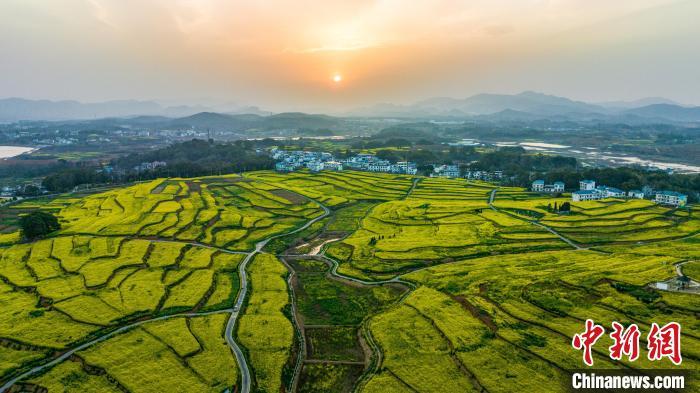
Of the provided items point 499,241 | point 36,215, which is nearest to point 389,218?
point 499,241

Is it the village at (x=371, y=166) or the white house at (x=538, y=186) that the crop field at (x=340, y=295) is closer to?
the white house at (x=538, y=186)

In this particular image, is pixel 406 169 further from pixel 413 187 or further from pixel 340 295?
pixel 340 295

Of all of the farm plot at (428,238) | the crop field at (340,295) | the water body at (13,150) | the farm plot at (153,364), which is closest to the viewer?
the farm plot at (153,364)

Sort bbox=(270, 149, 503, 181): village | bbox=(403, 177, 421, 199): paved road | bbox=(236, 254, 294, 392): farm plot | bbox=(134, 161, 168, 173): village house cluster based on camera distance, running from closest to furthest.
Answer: bbox=(236, 254, 294, 392): farm plot
bbox=(403, 177, 421, 199): paved road
bbox=(270, 149, 503, 181): village
bbox=(134, 161, 168, 173): village house cluster

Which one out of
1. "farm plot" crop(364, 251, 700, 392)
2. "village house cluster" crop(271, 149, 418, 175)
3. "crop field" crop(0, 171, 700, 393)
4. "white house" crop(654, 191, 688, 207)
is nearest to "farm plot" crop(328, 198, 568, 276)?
"crop field" crop(0, 171, 700, 393)

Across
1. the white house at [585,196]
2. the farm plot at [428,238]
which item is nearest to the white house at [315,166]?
the farm plot at [428,238]

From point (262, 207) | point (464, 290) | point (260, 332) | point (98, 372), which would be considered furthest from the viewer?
point (262, 207)

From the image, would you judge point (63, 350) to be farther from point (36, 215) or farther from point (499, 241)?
point (499, 241)

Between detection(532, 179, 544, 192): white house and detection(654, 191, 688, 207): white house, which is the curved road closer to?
detection(532, 179, 544, 192): white house
